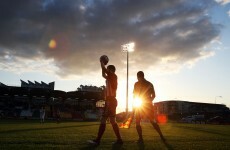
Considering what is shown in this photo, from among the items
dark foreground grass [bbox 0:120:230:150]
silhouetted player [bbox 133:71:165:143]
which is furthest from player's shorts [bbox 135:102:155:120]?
dark foreground grass [bbox 0:120:230:150]

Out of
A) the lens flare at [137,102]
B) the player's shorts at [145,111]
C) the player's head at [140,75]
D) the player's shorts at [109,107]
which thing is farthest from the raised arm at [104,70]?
the player's shorts at [145,111]

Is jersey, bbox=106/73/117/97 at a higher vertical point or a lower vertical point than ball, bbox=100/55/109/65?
lower

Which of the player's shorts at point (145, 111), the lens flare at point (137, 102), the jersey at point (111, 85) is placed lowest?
the player's shorts at point (145, 111)

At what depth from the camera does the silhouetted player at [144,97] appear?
9.45 m

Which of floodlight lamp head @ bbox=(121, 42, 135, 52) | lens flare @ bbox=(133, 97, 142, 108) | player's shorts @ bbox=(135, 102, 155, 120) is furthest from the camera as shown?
floodlight lamp head @ bbox=(121, 42, 135, 52)

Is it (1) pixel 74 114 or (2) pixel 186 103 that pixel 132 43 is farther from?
(2) pixel 186 103

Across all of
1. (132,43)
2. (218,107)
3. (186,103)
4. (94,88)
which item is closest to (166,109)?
(186,103)

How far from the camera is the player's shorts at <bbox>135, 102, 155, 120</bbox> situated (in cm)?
942

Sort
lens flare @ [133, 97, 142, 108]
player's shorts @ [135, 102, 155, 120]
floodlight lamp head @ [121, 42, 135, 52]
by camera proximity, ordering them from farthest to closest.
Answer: floodlight lamp head @ [121, 42, 135, 52], lens flare @ [133, 97, 142, 108], player's shorts @ [135, 102, 155, 120]

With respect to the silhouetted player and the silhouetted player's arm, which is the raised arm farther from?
the silhouetted player

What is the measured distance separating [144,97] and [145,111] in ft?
1.49

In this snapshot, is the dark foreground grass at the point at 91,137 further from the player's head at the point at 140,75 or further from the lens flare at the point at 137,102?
the player's head at the point at 140,75

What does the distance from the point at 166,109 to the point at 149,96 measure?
11389 centimetres

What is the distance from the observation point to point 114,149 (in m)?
6.66
